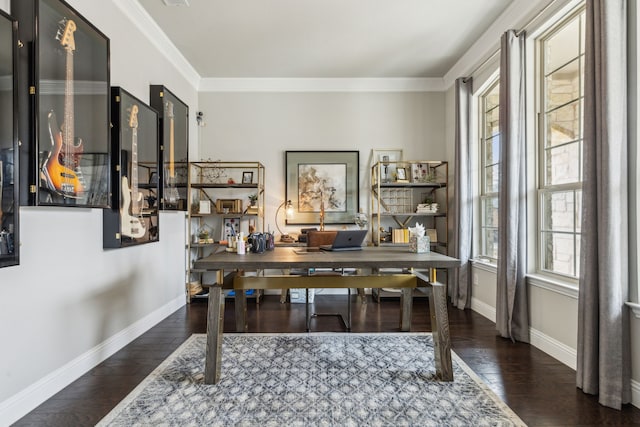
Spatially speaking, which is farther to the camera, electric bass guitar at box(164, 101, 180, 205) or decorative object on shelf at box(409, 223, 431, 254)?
electric bass guitar at box(164, 101, 180, 205)

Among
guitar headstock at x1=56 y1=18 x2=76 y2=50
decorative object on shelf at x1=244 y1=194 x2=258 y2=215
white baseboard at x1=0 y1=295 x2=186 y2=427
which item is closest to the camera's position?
white baseboard at x1=0 y1=295 x2=186 y2=427

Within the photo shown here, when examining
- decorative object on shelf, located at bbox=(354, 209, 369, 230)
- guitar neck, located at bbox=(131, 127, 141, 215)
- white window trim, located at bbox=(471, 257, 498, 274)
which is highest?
guitar neck, located at bbox=(131, 127, 141, 215)

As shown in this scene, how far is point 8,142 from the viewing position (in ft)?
5.58

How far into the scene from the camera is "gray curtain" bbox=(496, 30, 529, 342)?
289 centimetres

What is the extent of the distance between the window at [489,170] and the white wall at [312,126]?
0.83 meters

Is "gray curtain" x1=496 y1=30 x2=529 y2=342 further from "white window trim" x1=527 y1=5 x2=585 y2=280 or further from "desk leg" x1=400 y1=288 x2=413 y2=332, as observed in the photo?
"desk leg" x1=400 y1=288 x2=413 y2=332

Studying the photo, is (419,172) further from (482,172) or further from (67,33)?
(67,33)

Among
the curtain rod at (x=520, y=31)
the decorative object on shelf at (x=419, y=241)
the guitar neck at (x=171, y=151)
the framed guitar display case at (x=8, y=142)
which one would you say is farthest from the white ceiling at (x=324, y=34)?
the decorative object on shelf at (x=419, y=241)

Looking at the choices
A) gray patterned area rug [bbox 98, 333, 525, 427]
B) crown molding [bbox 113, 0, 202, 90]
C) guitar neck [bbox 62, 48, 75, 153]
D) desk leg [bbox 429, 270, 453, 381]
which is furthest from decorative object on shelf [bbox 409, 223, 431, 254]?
crown molding [bbox 113, 0, 202, 90]

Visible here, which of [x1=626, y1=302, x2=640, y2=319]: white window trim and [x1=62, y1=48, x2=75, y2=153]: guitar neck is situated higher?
[x1=62, y1=48, x2=75, y2=153]: guitar neck

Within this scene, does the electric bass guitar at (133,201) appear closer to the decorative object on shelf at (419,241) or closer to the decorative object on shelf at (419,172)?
the decorative object on shelf at (419,241)

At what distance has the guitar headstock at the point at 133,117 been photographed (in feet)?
9.32

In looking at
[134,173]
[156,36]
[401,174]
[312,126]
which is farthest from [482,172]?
[156,36]

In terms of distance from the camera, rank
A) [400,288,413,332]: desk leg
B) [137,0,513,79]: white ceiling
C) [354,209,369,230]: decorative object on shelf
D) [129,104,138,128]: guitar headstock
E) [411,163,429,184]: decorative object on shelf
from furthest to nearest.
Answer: [411,163,429,184]: decorative object on shelf
[354,209,369,230]: decorative object on shelf
[400,288,413,332]: desk leg
[137,0,513,79]: white ceiling
[129,104,138,128]: guitar headstock
